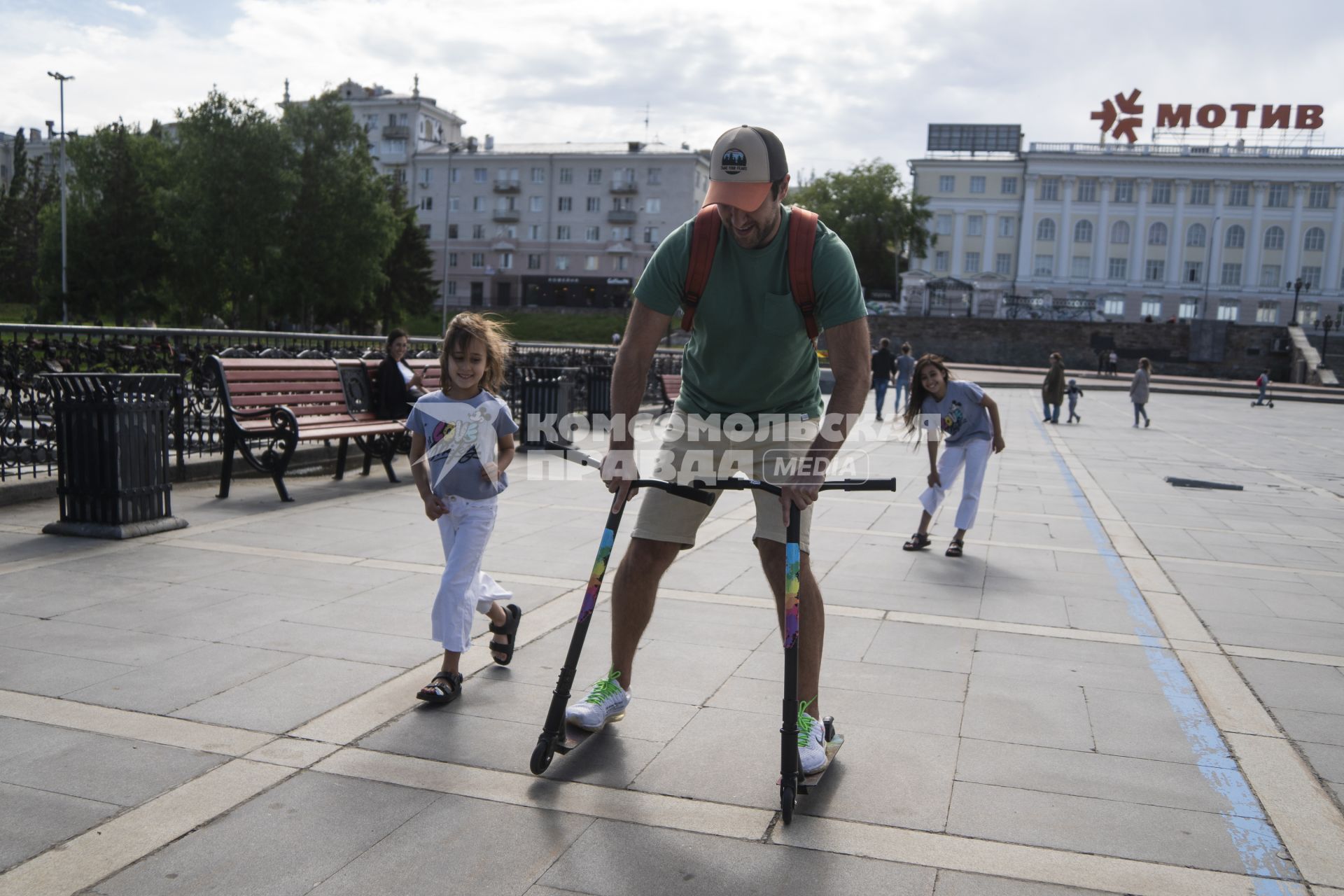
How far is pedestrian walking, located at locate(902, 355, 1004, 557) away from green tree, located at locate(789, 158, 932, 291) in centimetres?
7957

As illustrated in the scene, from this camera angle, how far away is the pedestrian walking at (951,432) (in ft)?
24.7

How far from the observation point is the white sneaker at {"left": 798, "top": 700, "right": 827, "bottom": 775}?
129 inches

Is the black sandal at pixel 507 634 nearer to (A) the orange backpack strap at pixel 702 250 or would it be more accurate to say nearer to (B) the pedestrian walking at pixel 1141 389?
(A) the orange backpack strap at pixel 702 250

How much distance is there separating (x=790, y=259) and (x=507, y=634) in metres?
2.11

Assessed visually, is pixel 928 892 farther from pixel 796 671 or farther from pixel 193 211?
pixel 193 211

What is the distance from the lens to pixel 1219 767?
360cm

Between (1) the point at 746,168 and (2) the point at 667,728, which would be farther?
(2) the point at 667,728

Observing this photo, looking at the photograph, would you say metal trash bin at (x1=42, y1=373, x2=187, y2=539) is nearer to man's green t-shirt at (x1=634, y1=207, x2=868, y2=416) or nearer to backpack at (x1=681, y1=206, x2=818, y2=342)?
man's green t-shirt at (x1=634, y1=207, x2=868, y2=416)

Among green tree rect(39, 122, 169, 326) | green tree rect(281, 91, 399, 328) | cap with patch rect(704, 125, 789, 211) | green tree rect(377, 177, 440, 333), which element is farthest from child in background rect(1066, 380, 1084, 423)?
green tree rect(377, 177, 440, 333)

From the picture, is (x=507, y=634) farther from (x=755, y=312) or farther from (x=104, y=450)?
(x=104, y=450)

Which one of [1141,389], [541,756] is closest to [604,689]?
[541,756]

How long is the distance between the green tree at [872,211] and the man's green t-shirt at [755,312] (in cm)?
8398

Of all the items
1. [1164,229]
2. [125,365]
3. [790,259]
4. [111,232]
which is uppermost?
[1164,229]

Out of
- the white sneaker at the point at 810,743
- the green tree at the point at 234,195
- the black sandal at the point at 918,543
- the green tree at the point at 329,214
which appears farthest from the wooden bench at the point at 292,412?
the green tree at the point at 329,214
